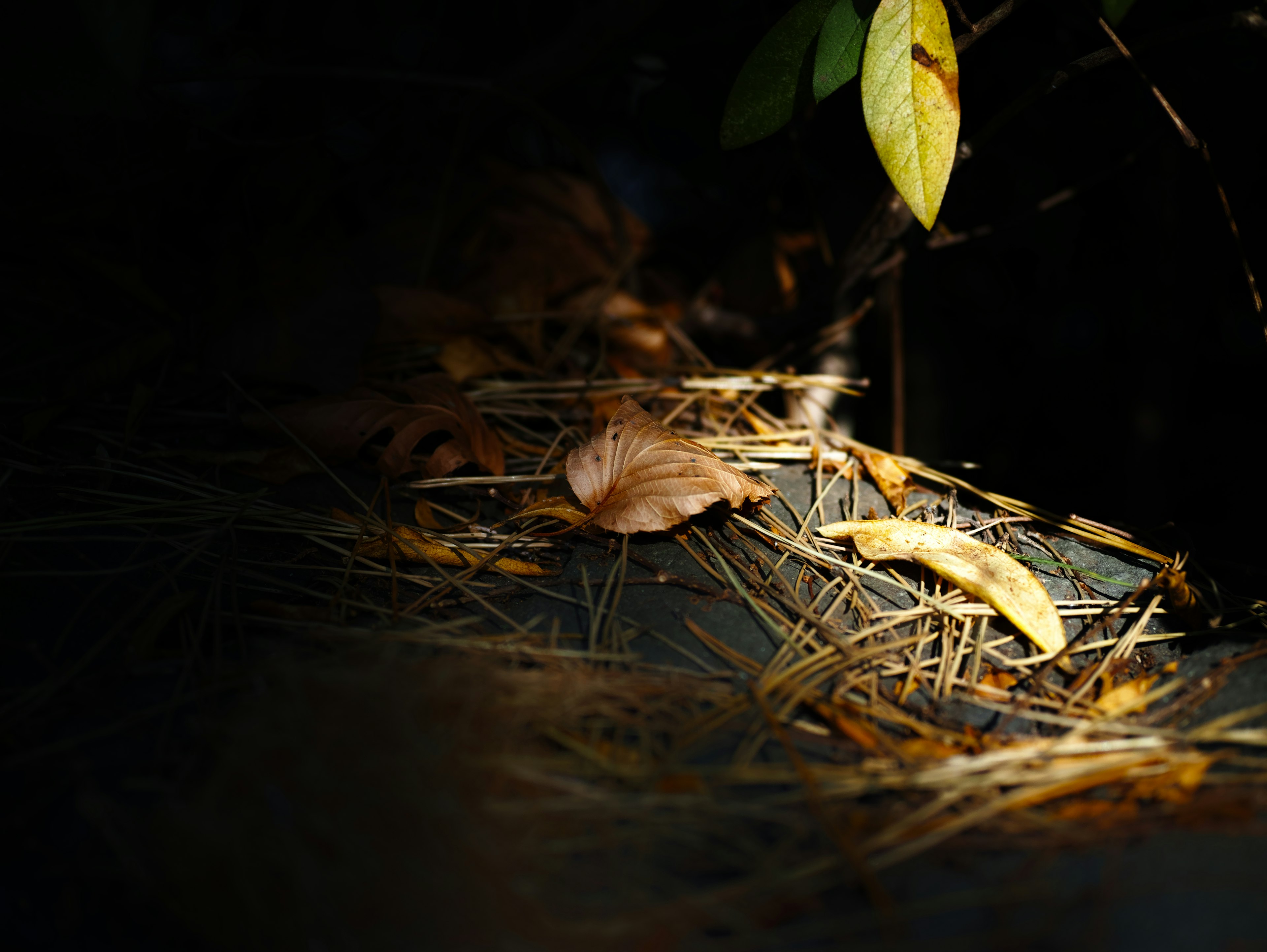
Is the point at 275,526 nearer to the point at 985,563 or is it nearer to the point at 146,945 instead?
the point at 146,945

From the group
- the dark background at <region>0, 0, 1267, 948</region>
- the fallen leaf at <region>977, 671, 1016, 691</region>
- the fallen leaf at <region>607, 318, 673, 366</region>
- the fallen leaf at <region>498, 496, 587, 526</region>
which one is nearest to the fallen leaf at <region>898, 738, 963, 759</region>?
the fallen leaf at <region>977, 671, 1016, 691</region>

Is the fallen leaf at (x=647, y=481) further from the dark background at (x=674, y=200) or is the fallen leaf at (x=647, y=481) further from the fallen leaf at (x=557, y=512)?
the dark background at (x=674, y=200)

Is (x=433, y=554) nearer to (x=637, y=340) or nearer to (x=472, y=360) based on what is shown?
(x=472, y=360)

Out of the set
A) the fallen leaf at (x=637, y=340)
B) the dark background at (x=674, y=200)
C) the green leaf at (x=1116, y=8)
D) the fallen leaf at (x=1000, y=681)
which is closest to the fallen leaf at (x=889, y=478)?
the dark background at (x=674, y=200)

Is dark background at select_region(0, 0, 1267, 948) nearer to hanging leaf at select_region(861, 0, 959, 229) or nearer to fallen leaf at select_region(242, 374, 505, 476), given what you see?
fallen leaf at select_region(242, 374, 505, 476)

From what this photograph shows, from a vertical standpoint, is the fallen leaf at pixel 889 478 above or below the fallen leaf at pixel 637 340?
below

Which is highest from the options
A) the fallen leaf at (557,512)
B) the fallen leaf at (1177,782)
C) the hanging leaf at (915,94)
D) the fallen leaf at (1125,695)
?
the hanging leaf at (915,94)
